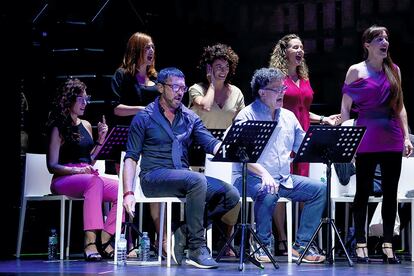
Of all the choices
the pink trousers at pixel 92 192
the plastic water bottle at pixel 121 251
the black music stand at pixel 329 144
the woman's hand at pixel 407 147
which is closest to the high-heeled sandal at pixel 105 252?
the pink trousers at pixel 92 192

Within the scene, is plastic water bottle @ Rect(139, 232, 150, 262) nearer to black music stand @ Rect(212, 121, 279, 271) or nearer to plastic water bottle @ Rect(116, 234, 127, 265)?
plastic water bottle @ Rect(116, 234, 127, 265)

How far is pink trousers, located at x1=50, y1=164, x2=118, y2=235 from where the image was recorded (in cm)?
750

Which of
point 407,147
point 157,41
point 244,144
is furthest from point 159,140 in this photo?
point 157,41

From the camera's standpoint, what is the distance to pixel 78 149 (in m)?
7.86

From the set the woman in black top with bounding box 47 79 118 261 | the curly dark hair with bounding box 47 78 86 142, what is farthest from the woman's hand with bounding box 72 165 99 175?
the curly dark hair with bounding box 47 78 86 142

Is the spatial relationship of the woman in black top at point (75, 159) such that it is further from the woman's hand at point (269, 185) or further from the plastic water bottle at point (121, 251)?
the woman's hand at point (269, 185)

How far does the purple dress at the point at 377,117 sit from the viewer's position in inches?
278

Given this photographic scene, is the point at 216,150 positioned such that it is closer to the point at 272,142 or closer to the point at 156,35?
the point at 272,142

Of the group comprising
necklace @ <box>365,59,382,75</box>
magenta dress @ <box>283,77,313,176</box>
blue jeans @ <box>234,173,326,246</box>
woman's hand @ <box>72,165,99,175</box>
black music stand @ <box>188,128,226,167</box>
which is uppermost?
necklace @ <box>365,59,382,75</box>

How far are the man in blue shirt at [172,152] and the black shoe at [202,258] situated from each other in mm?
27

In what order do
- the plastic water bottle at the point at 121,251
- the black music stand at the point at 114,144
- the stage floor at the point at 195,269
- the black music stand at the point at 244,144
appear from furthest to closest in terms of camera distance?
the black music stand at the point at 114,144
the plastic water bottle at the point at 121,251
the black music stand at the point at 244,144
the stage floor at the point at 195,269

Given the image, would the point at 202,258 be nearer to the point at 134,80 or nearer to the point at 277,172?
the point at 277,172

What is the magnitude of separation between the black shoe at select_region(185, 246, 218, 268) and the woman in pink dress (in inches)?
56.3

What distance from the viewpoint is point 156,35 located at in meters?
9.41
